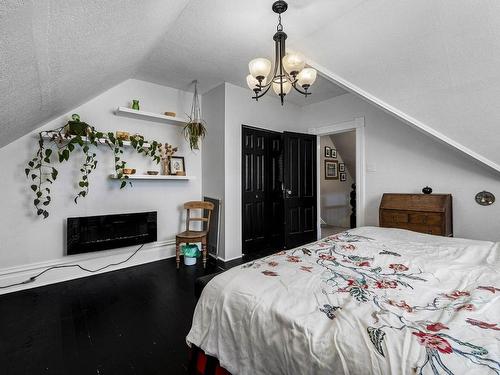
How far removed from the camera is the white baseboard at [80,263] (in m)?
2.55

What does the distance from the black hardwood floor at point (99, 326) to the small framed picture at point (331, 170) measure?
14.1ft

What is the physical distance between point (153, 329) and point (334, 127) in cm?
375

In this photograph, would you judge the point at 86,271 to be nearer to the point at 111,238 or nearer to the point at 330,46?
the point at 111,238

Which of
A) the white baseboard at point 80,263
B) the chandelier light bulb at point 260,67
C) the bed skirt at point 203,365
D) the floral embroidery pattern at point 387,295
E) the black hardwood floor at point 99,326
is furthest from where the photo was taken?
the white baseboard at point 80,263

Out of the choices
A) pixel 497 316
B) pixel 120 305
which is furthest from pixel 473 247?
pixel 120 305

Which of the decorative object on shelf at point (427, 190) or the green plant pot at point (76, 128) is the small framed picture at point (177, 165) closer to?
the green plant pot at point (76, 128)

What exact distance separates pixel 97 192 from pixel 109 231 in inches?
20.7

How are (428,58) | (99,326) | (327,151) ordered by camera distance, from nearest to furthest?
(428,58) < (99,326) < (327,151)

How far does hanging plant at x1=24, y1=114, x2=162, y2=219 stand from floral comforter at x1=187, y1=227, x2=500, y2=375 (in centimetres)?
250

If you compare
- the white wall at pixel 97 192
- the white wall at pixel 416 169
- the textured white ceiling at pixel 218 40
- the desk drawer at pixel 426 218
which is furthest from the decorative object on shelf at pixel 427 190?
the white wall at pixel 97 192

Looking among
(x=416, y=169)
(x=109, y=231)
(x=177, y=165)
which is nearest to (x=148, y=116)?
(x=177, y=165)

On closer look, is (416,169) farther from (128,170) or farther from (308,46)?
(128,170)

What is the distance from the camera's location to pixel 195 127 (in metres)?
3.53

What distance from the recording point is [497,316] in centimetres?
80
